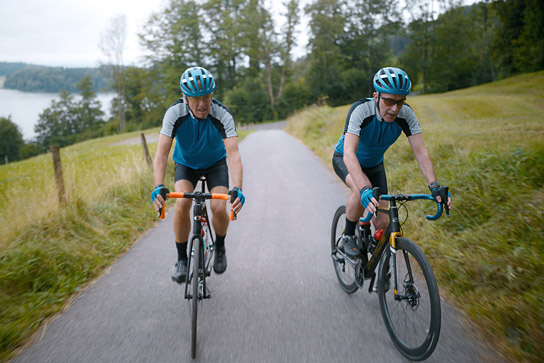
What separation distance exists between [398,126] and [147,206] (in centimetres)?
492

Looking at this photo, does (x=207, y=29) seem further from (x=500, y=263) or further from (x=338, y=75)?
(x=500, y=263)

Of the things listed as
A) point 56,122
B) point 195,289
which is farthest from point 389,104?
point 56,122

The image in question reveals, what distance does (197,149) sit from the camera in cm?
337

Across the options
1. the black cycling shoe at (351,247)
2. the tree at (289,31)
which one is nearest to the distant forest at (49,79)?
the tree at (289,31)

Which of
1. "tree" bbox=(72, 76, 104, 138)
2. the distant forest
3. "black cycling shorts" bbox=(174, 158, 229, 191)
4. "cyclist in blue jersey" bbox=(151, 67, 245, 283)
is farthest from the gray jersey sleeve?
"tree" bbox=(72, 76, 104, 138)

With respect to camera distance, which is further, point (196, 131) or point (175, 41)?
point (175, 41)

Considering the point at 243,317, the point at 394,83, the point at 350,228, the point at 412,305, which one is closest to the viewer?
the point at 412,305

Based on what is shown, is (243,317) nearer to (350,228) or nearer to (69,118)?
(350,228)

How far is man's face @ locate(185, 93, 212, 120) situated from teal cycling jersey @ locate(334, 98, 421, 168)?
135cm

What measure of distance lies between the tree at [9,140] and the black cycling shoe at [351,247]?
220ft

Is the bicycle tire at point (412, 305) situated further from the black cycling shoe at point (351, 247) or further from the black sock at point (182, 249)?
the black sock at point (182, 249)

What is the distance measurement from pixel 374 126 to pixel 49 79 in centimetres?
6276

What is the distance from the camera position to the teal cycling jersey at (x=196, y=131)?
3168 millimetres

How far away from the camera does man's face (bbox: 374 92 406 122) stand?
285 cm
